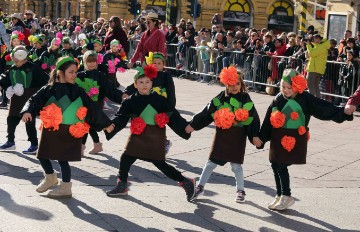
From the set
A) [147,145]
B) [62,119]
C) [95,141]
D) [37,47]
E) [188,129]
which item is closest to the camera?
[62,119]

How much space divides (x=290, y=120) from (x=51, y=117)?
2279 mm

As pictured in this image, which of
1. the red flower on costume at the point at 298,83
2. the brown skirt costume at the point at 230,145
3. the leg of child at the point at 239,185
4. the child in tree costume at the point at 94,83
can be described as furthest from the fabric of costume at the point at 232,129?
the child in tree costume at the point at 94,83

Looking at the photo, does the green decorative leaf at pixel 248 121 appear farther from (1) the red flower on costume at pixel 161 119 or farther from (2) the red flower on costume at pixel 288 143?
(1) the red flower on costume at pixel 161 119

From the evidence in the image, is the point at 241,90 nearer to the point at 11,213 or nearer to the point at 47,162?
the point at 47,162

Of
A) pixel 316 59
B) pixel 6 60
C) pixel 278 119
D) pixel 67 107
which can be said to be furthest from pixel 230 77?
pixel 316 59

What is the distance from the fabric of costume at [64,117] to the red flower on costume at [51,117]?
2.7 inches

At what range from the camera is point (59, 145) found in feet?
24.0

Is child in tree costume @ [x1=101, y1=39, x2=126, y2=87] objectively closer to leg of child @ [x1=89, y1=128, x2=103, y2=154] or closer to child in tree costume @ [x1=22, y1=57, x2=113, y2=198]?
leg of child @ [x1=89, y1=128, x2=103, y2=154]

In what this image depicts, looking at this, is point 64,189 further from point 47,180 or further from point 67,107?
point 67,107

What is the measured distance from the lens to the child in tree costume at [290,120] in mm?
7289

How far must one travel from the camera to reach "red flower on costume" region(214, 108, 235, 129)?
734 cm

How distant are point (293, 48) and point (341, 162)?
845 centimetres

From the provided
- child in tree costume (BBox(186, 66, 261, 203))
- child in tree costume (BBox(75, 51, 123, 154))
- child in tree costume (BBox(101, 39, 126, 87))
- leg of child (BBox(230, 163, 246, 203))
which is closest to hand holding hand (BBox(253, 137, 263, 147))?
child in tree costume (BBox(186, 66, 261, 203))

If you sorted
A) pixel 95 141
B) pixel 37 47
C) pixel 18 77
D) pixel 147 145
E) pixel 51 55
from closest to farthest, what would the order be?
pixel 147 145
pixel 95 141
pixel 18 77
pixel 51 55
pixel 37 47
